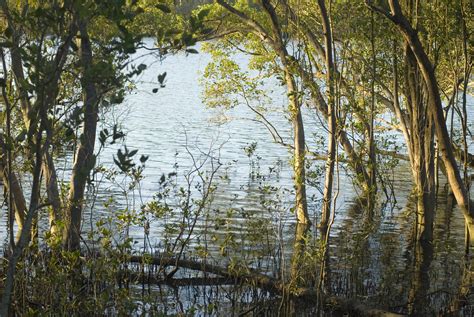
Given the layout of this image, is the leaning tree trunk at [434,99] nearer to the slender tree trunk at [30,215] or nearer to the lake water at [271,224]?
the lake water at [271,224]

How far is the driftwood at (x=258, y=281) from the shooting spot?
10.2 metres

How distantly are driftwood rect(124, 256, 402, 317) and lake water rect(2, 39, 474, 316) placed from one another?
19 cm

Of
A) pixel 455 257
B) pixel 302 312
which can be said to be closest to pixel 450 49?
pixel 455 257

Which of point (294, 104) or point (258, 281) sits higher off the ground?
point (294, 104)

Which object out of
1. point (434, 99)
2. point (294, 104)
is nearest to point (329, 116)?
point (434, 99)

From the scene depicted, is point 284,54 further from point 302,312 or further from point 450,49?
point 302,312

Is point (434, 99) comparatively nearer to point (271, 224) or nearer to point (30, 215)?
point (271, 224)

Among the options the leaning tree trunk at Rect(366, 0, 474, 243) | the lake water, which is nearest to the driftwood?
the lake water

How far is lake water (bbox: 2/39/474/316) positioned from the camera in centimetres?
1148

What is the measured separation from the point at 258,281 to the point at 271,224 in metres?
3.64

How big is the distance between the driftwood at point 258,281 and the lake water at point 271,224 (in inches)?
7.3

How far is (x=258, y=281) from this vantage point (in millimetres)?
11008

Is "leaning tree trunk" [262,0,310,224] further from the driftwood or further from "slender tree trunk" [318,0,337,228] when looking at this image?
the driftwood

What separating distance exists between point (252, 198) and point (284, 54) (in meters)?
5.95
